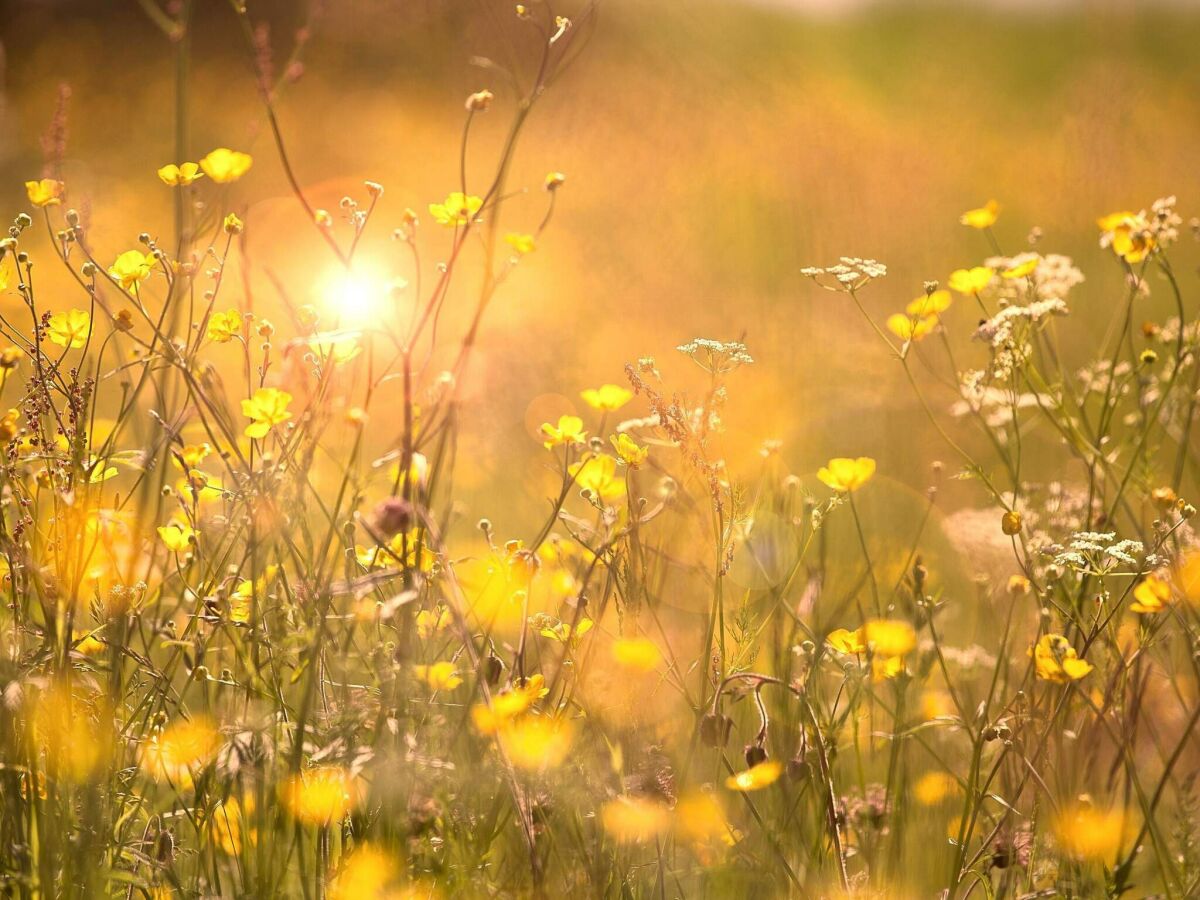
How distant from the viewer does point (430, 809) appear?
1.18 metres

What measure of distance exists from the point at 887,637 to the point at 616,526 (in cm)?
40

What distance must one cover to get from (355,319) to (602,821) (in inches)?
27.7

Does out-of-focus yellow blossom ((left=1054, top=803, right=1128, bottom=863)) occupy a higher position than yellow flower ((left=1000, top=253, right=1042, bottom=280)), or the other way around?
yellow flower ((left=1000, top=253, right=1042, bottom=280))

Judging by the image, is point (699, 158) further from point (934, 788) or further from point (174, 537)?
point (174, 537)

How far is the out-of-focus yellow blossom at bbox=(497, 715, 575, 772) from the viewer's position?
4.17 ft

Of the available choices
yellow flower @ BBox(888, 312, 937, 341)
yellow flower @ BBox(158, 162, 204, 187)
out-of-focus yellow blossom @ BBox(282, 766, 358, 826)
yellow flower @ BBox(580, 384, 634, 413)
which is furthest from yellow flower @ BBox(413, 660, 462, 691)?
yellow flower @ BBox(888, 312, 937, 341)

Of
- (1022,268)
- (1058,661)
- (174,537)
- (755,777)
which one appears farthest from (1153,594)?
(174,537)

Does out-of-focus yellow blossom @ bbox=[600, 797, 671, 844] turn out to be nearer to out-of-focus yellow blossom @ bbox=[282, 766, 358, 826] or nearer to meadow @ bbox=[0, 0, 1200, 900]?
meadow @ bbox=[0, 0, 1200, 900]

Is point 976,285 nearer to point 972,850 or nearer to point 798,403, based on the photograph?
point 972,850

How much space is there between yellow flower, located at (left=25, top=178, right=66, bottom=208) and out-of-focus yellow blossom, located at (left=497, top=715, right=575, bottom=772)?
3.07ft

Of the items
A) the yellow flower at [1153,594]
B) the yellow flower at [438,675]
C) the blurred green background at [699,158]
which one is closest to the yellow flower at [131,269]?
the yellow flower at [438,675]

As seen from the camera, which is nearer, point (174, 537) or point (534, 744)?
point (534, 744)

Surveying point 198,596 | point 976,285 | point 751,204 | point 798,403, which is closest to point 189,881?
point 198,596

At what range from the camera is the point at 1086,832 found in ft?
4.57
